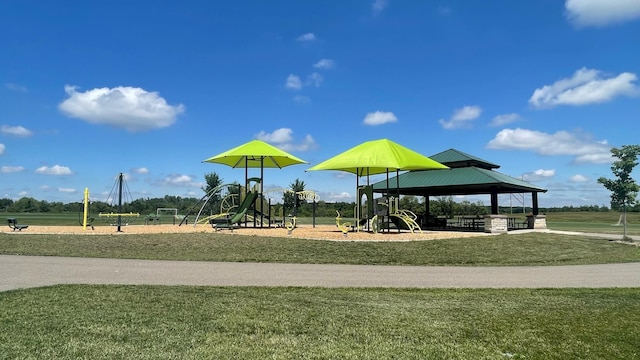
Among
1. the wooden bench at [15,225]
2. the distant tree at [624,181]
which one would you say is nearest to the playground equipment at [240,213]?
the wooden bench at [15,225]

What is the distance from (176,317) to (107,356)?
1.44 meters

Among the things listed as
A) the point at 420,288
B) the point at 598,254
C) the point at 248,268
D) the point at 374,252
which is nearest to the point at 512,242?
the point at 598,254

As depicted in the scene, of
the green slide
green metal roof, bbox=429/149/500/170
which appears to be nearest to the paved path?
the green slide

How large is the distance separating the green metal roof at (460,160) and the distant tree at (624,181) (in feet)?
18.6

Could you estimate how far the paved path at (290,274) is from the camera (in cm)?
896

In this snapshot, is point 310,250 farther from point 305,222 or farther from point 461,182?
point 305,222

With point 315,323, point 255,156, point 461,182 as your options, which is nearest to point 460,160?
point 461,182

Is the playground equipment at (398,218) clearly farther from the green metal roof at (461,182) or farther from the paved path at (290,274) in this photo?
the paved path at (290,274)

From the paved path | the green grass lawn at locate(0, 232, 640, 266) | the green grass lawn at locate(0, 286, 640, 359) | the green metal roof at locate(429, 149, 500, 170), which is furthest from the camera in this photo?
the green metal roof at locate(429, 149, 500, 170)

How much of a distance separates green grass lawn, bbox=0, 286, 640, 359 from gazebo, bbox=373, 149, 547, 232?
13.6 metres

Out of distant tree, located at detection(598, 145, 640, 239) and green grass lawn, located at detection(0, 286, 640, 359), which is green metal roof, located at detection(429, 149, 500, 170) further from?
green grass lawn, located at detection(0, 286, 640, 359)

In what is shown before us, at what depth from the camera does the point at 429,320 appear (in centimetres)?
574

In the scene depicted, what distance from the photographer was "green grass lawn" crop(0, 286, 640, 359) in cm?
444

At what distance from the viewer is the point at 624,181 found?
22328 mm
